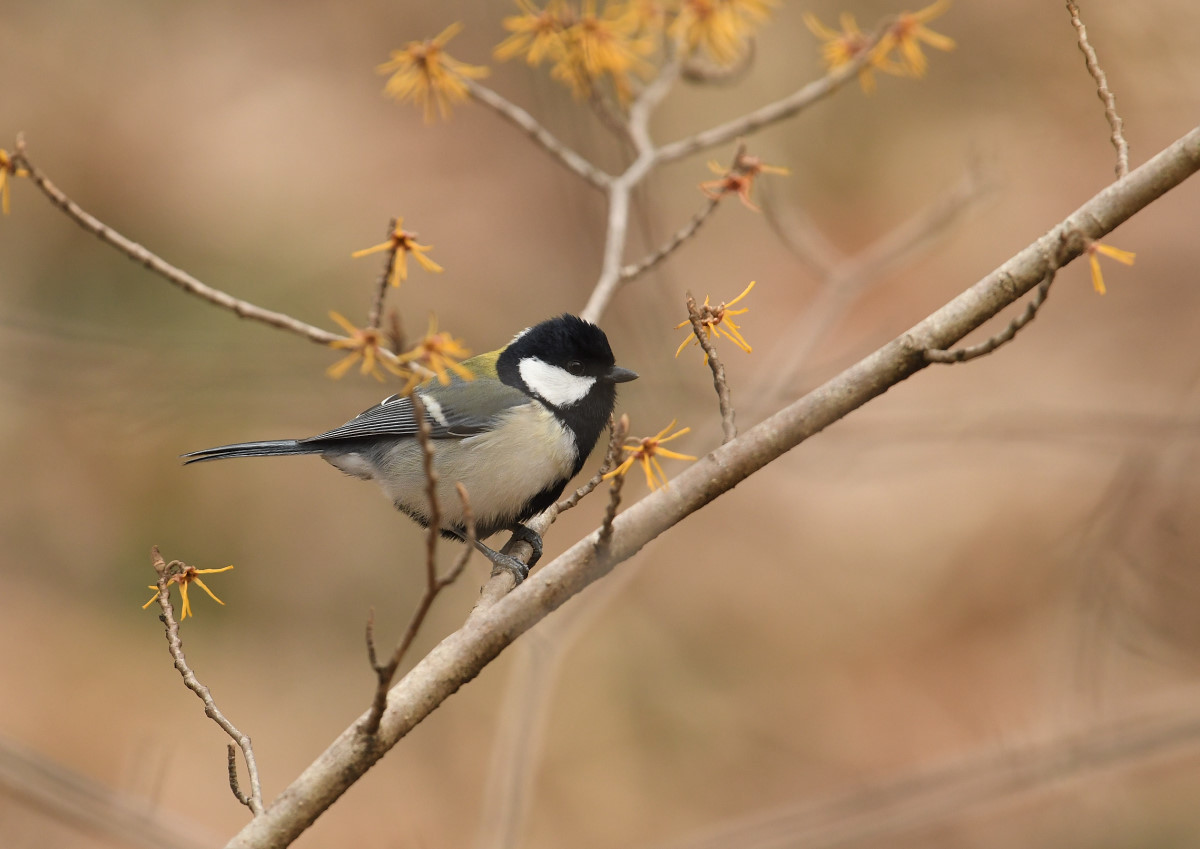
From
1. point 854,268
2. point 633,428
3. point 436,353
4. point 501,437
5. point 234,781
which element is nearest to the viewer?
point 436,353

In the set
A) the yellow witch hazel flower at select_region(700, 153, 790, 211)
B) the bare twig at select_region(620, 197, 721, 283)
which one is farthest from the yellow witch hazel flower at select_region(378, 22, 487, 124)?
the yellow witch hazel flower at select_region(700, 153, 790, 211)

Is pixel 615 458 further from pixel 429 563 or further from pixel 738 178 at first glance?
pixel 738 178

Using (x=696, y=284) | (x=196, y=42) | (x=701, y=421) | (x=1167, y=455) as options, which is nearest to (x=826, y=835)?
(x=701, y=421)

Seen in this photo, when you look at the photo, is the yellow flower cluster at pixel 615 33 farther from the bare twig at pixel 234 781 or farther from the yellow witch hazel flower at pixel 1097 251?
the bare twig at pixel 234 781

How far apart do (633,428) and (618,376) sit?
98cm

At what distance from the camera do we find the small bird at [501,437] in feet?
10.5

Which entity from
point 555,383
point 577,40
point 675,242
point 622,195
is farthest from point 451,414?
point 577,40

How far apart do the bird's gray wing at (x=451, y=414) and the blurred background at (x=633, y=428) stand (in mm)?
661

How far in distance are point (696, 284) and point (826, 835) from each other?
425 centimetres

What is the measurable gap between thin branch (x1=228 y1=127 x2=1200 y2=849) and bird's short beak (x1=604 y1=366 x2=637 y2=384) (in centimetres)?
139

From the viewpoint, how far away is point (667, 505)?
6.21ft

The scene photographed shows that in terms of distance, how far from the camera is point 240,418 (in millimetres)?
5617

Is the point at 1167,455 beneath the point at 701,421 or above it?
above

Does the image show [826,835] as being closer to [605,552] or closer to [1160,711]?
[1160,711]
